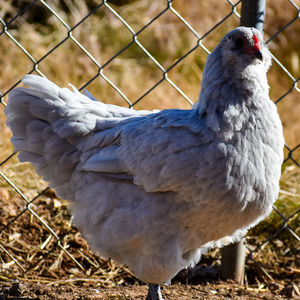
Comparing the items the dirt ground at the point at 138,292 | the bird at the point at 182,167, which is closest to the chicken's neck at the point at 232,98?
the bird at the point at 182,167

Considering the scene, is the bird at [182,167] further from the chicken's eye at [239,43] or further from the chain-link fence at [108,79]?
the chain-link fence at [108,79]

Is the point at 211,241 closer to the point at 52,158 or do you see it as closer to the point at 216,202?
the point at 216,202

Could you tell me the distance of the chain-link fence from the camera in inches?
115

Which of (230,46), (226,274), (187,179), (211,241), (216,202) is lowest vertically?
(226,274)

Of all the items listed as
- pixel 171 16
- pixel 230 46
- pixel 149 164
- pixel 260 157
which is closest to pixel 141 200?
pixel 149 164

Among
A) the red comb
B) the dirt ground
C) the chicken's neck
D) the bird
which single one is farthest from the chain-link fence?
the red comb

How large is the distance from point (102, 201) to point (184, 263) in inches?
17.5

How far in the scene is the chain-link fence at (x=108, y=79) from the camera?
2.92 meters

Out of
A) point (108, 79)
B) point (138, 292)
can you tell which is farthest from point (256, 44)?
point (108, 79)

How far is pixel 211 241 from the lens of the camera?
230 centimetres

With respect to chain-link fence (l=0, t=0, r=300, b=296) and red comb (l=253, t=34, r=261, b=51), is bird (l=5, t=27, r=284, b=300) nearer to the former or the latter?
red comb (l=253, t=34, r=261, b=51)

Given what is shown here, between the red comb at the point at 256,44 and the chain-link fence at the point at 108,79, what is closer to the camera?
the red comb at the point at 256,44

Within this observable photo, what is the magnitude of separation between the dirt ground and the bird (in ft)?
0.77

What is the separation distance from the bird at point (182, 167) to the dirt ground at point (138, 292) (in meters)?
0.24
